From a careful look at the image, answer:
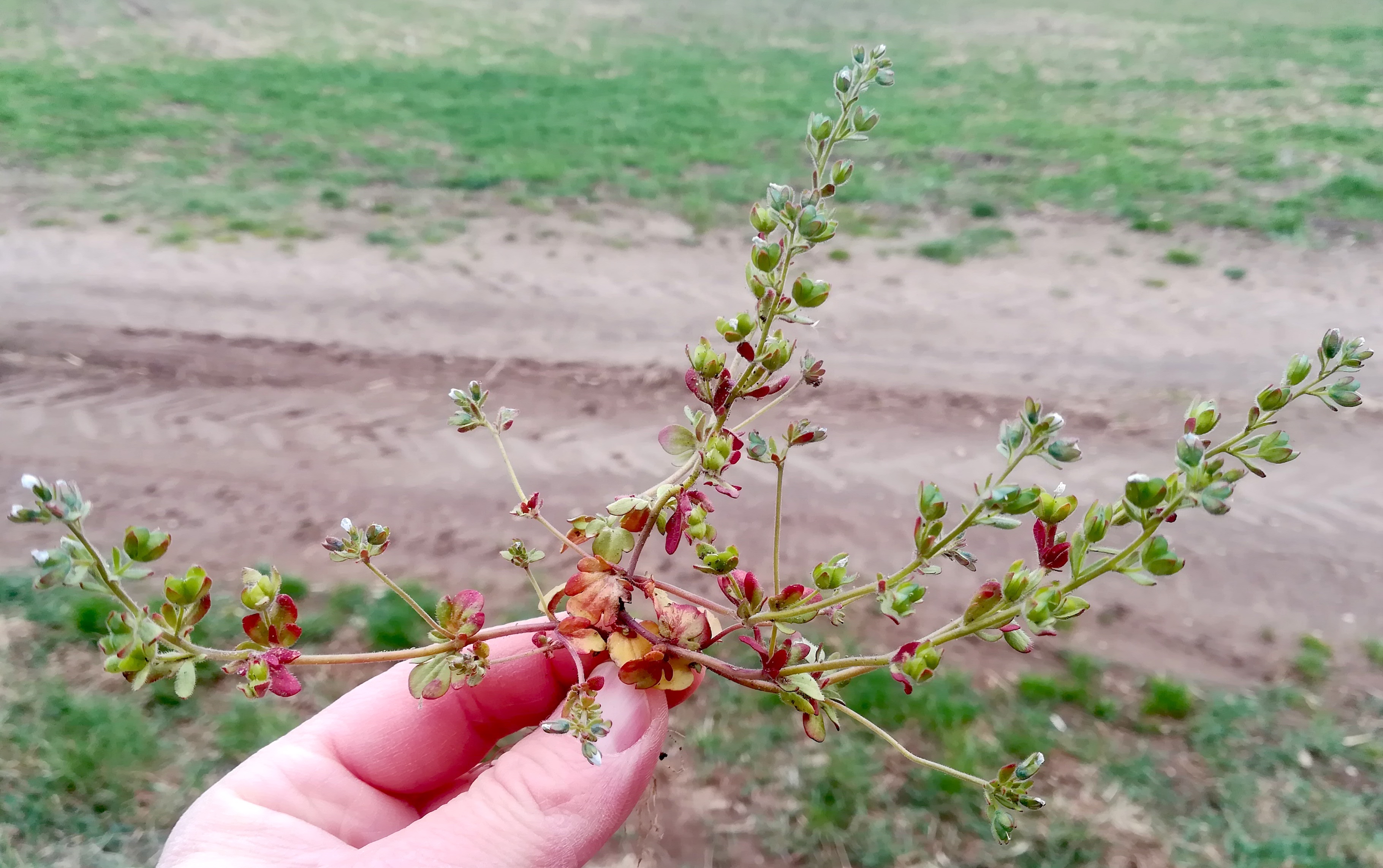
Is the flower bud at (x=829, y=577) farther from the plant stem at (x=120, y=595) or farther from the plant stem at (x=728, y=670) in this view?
the plant stem at (x=120, y=595)

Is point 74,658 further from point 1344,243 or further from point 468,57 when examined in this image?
point 468,57

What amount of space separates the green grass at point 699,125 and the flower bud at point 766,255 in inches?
275

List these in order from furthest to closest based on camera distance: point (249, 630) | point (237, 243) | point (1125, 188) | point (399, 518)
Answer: point (1125, 188) < point (237, 243) < point (399, 518) < point (249, 630)

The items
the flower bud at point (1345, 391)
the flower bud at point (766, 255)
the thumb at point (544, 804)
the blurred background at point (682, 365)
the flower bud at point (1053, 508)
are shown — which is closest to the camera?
the flower bud at point (1345, 391)

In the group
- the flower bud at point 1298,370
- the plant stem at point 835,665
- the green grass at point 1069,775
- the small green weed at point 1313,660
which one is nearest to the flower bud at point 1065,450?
the flower bud at point 1298,370

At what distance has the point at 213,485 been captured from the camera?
481 centimetres

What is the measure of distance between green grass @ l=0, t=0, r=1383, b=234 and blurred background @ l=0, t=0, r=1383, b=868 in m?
0.08

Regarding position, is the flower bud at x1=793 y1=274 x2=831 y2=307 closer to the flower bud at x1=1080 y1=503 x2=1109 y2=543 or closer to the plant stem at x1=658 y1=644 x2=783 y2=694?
the flower bud at x1=1080 y1=503 x2=1109 y2=543

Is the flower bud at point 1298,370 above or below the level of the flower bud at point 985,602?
above

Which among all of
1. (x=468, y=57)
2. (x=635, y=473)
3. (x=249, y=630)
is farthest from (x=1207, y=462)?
(x=468, y=57)

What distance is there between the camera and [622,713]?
1652 mm

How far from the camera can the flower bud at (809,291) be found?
1.27 m

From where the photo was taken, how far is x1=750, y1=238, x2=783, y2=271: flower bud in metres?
1.27

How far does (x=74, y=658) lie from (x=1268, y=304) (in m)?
8.03
